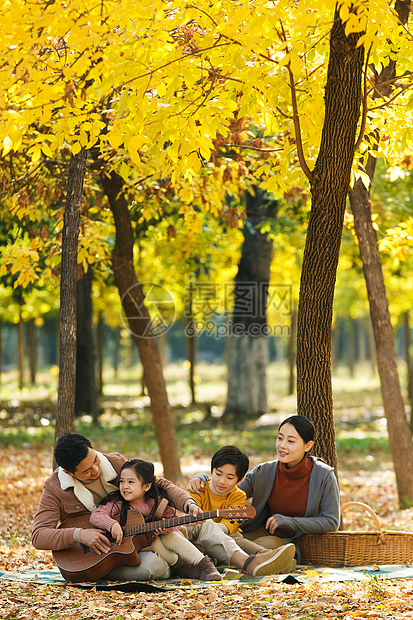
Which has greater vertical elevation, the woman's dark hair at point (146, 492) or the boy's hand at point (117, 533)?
the woman's dark hair at point (146, 492)

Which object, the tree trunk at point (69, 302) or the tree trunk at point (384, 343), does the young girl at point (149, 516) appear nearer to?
the tree trunk at point (69, 302)

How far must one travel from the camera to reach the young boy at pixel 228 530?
4.74 metres

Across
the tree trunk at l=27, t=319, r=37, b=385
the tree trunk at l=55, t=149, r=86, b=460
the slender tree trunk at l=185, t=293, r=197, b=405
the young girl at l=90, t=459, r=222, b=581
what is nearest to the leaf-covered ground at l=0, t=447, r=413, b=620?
the young girl at l=90, t=459, r=222, b=581

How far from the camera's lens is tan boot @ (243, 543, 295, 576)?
4691 millimetres

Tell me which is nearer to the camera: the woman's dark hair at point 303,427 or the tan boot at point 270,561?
the tan boot at point 270,561

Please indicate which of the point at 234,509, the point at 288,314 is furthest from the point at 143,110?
the point at 288,314

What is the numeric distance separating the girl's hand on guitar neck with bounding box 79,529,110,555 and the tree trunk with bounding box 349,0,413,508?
198 inches

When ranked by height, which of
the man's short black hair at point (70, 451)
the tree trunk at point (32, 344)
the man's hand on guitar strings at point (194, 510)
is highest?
the tree trunk at point (32, 344)

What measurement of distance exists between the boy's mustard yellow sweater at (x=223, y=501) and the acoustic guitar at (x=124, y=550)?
1.17 ft

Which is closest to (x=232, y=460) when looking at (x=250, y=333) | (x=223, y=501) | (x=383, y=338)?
(x=223, y=501)

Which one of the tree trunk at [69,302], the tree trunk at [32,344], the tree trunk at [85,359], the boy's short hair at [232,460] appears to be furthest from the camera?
the tree trunk at [32,344]

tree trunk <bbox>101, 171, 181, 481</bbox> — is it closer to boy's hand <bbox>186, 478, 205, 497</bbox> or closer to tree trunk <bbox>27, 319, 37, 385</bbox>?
boy's hand <bbox>186, 478, 205, 497</bbox>

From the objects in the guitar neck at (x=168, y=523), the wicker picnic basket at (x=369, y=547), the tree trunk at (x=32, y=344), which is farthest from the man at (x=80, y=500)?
the tree trunk at (x=32, y=344)

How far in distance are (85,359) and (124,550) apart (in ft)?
40.9
